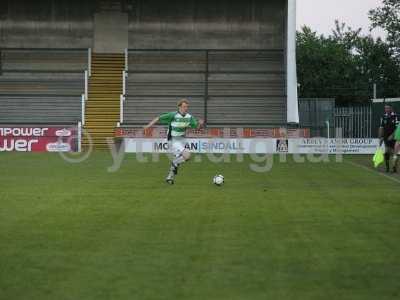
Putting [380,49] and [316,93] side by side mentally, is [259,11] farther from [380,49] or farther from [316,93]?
[316,93]

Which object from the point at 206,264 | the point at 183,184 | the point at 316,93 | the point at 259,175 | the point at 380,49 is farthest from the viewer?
the point at 316,93

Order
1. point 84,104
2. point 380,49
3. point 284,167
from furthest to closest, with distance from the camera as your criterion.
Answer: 1. point 380,49
2. point 84,104
3. point 284,167

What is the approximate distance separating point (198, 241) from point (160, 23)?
139 ft

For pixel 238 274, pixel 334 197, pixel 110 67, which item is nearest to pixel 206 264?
pixel 238 274

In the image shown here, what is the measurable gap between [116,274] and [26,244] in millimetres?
2214

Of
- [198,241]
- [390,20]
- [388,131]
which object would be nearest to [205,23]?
[390,20]

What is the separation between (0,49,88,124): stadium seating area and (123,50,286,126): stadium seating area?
3.05 meters

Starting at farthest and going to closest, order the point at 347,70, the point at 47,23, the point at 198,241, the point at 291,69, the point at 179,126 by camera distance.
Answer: the point at 347,70 < the point at 47,23 < the point at 291,69 < the point at 179,126 < the point at 198,241

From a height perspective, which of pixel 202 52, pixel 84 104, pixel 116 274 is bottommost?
pixel 116 274

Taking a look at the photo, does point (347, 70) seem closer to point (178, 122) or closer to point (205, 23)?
point (205, 23)

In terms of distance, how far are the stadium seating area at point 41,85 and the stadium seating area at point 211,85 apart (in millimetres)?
3053

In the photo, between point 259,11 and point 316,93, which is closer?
point 259,11

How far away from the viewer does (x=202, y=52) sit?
50.8 meters

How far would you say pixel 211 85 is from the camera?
48.4m
